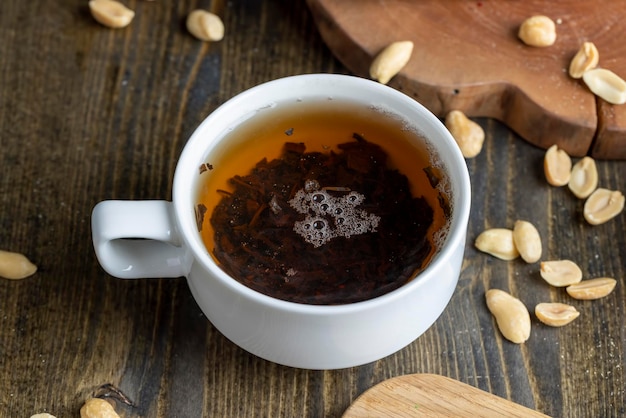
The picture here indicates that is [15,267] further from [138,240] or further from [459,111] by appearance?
[459,111]

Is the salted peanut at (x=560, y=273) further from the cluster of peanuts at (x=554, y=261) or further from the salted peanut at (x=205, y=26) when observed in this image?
the salted peanut at (x=205, y=26)

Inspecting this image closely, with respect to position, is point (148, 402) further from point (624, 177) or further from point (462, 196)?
point (624, 177)

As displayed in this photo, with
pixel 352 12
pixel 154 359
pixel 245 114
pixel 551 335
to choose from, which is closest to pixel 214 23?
pixel 352 12

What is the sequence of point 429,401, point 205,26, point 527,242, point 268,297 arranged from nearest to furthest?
point 268,297 < point 429,401 < point 527,242 < point 205,26

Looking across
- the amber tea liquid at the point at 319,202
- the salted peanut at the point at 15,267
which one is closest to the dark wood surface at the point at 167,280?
the salted peanut at the point at 15,267

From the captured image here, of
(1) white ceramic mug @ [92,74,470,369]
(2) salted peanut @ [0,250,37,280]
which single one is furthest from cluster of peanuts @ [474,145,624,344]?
(2) salted peanut @ [0,250,37,280]

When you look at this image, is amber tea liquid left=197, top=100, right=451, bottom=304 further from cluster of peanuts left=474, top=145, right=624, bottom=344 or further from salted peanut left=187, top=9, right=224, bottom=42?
salted peanut left=187, top=9, right=224, bottom=42

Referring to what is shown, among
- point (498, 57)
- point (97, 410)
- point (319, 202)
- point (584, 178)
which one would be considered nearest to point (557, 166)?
point (584, 178)

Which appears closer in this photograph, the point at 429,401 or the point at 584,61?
the point at 429,401

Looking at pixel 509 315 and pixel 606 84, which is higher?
pixel 606 84
